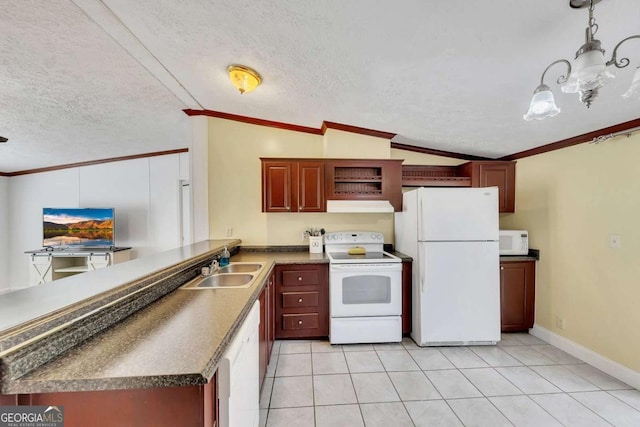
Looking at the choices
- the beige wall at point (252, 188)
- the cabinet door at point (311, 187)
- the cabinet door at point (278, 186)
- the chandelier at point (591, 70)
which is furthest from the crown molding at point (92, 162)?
the chandelier at point (591, 70)

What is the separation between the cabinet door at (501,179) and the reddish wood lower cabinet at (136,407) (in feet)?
11.6

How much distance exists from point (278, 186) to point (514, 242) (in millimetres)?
2824

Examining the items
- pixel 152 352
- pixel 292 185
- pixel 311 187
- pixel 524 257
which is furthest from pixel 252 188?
pixel 524 257

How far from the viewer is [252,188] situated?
134 inches

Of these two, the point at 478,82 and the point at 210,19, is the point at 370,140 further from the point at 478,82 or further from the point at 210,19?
the point at 210,19

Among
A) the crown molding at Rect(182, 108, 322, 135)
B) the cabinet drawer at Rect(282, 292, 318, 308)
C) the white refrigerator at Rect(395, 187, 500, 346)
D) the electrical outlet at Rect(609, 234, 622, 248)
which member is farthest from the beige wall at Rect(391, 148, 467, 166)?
the cabinet drawer at Rect(282, 292, 318, 308)

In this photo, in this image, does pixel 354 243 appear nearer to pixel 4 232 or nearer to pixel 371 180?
pixel 371 180

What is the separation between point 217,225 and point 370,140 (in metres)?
2.23

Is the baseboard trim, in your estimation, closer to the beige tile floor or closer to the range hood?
the beige tile floor

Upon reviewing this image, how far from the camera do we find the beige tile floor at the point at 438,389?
5.93ft

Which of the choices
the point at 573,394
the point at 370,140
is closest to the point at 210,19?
the point at 370,140

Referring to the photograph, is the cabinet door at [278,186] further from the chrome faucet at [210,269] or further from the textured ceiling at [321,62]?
the chrome faucet at [210,269]

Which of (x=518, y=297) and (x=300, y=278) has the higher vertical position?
(x=300, y=278)

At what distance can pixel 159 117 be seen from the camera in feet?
10.9
